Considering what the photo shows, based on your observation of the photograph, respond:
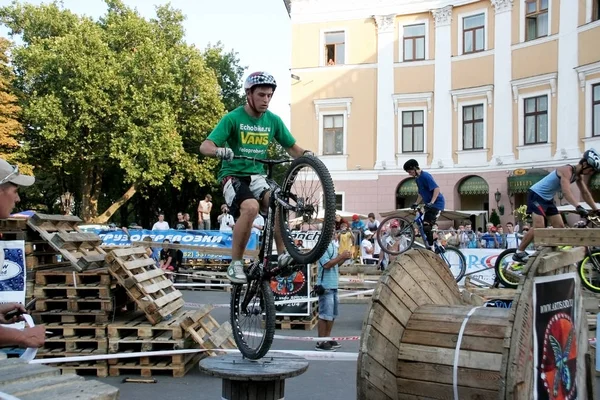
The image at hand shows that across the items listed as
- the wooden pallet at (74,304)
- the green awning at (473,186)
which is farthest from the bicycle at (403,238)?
the green awning at (473,186)

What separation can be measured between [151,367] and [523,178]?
77.3 ft

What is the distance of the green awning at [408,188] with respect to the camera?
1286 inches


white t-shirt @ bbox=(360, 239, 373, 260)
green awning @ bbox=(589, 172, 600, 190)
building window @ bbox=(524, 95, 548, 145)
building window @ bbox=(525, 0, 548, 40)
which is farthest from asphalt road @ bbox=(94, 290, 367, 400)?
building window @ bbox=(525, 0, 548, 40)

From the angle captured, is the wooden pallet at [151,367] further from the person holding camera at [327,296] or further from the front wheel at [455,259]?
the front wheel at [455,259]

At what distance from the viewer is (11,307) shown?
4.21 metres

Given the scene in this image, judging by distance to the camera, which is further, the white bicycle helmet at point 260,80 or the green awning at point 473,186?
the green awning at point 473,186

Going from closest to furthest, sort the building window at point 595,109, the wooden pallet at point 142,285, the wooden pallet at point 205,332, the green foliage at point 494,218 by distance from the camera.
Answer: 1. the wooden pallet at point 205,332
2. the wooden pallet at point 142,285
3. the building window at point 595,109
4. the green foliage at point 494,218

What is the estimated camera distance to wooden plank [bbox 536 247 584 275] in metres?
4.00

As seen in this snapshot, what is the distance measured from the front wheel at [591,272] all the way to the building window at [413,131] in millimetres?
21333

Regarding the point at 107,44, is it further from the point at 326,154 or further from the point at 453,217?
the point at 453,217

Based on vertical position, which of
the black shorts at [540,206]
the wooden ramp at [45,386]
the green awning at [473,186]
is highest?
the green awning at [473,186]

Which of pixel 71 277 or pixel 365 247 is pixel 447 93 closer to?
pixel 365 247

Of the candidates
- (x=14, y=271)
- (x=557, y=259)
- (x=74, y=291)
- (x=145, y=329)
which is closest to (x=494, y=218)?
(x=145, y=329)

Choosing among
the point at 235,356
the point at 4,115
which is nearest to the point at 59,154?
the point at 4,115
